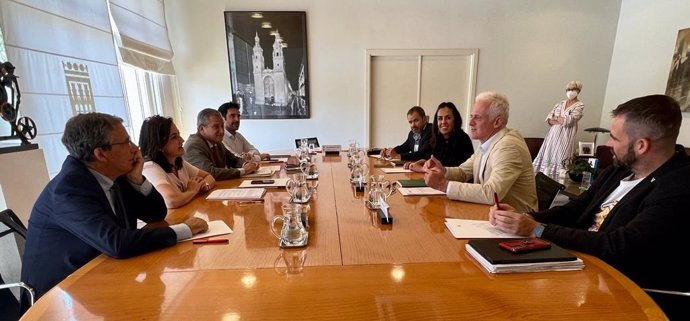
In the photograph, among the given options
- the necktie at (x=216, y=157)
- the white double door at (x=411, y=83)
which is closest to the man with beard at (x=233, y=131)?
the necktie at (x=216, y=157)

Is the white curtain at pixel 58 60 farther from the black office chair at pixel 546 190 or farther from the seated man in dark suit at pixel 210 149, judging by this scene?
the black office chair at pixel 546 190

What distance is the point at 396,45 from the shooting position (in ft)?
14.7

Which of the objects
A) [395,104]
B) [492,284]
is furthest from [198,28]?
[492,284]

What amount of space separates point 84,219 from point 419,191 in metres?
1.46

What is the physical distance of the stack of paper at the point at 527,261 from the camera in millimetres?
893

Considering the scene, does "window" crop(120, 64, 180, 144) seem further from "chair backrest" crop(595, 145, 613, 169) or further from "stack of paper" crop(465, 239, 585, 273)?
"chair backrest" crop(595, 145, 613, 169)

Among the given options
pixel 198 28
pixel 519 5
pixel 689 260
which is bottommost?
pixel 689 260

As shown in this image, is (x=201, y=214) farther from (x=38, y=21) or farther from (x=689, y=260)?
(x=38, y=21)

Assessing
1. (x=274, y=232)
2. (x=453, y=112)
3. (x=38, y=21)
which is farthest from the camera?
(x=453, y=112)

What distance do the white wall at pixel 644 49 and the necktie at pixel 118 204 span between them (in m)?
5.46

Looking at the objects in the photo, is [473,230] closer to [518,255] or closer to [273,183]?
[518,255]

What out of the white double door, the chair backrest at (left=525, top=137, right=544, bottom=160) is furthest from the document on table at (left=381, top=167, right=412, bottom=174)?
the chair backrest at (left=525, top=137, right=544, bottom=160)

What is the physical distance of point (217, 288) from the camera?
0.83 m

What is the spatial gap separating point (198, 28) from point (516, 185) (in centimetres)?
438
